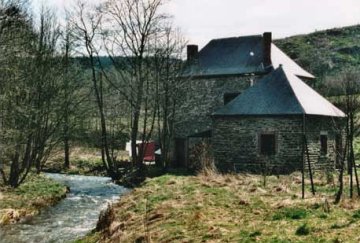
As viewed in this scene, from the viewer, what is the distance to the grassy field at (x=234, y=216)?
1006cm

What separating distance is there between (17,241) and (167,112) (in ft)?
73.0

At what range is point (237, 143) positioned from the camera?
89.7 feet

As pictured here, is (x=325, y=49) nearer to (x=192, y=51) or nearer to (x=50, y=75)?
(x=192, y=51)

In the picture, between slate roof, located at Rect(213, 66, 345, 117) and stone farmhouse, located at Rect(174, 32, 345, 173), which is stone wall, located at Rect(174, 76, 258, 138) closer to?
stone farmhouse, located at Rect(174, 32, 345, 173)

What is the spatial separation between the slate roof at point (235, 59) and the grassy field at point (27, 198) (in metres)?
15.0

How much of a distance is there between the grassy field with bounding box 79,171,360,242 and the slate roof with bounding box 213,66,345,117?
8517 millimetres

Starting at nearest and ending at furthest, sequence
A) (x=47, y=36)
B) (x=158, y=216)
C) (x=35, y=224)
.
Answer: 1. (x=158, y=216)
2. (x=35, y=224)
3. (x=47, y=36)

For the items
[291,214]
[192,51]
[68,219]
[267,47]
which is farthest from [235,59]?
[291,214]

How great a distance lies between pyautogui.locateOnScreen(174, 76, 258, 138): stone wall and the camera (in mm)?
33844

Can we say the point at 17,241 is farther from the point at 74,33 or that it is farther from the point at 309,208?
the point at 74,33

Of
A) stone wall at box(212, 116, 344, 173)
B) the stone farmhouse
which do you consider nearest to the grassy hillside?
the stone farmhouse

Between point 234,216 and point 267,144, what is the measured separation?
14.8m

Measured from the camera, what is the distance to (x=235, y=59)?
3525cm

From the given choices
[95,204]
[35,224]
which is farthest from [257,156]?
[35,224]
